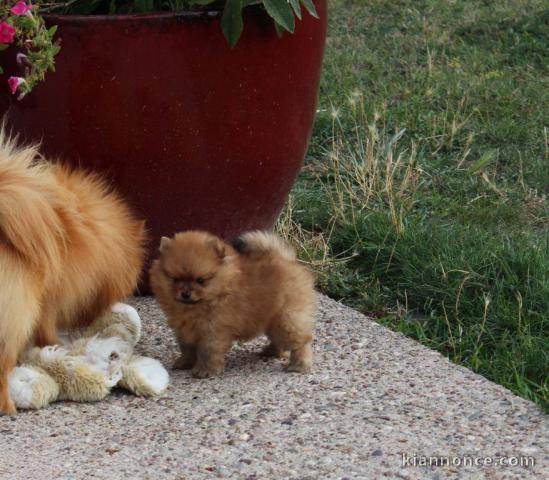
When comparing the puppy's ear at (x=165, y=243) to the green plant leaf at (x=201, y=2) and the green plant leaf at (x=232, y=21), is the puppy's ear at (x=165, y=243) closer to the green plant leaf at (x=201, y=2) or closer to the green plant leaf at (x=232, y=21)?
the green plant leaf at (x=232, y=21)

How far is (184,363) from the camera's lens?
4418 mm

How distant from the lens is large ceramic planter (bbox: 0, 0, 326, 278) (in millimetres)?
4586

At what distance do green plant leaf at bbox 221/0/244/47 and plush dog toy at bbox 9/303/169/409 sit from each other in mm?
1300

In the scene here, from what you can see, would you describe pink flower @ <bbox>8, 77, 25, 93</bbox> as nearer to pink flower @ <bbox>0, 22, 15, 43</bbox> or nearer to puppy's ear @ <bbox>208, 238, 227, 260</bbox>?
pink flower @ <bbox>0, 22, 15, 43</bbox>

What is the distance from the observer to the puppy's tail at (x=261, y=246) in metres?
4.47

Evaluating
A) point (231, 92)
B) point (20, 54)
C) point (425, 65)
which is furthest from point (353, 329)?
point (425, 65)

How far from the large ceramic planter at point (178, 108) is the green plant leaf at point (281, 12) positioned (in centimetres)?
17

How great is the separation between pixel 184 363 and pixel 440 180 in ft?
8.87

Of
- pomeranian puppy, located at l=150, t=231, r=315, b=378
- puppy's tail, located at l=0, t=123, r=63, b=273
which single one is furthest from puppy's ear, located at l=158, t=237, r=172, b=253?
puppy's tail, located at l=0, t=123, r=63, b=273

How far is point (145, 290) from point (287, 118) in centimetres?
101

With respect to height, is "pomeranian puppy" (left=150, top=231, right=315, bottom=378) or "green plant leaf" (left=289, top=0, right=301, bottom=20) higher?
"green plant leaf" (left=289, top=0, right=301, bottom=20)

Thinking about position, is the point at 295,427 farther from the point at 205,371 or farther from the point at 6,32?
the point at 6,32

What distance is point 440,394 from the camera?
4109 millimetres

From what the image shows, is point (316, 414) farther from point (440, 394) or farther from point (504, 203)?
point (504, 203)
